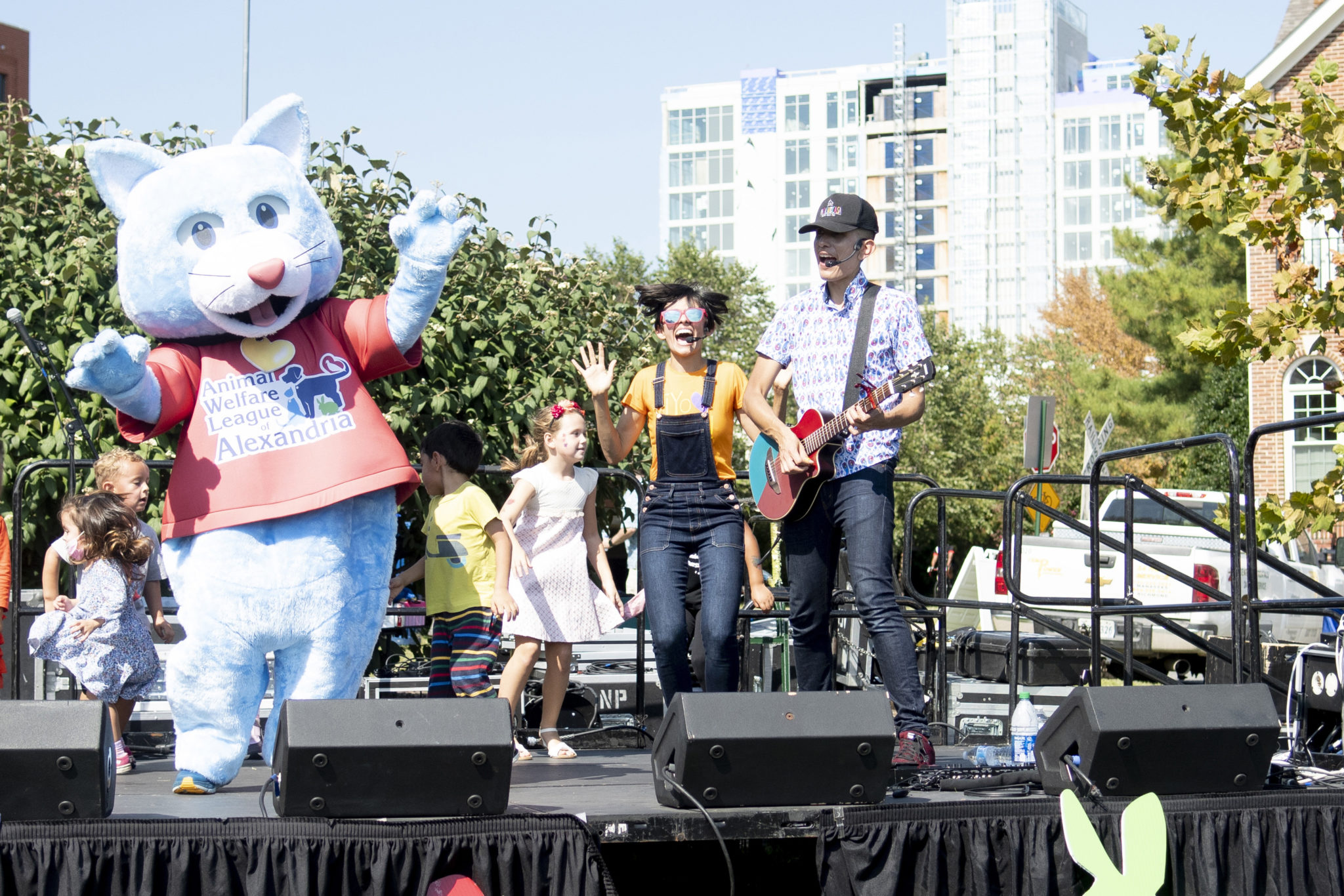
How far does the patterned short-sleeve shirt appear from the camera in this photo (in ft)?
15.1

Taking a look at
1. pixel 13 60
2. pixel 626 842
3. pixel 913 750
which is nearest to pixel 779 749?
pixel 626 842

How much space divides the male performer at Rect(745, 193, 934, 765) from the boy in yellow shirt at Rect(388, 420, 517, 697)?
4.55 feet

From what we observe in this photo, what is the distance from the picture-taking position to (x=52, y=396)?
7.56 m

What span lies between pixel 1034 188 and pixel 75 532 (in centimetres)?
8681

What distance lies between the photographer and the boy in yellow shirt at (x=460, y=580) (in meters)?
5.69

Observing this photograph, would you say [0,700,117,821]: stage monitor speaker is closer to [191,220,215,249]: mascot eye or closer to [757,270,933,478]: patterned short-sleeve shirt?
[191,220,215,249]: mascot eye

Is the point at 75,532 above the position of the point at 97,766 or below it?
above

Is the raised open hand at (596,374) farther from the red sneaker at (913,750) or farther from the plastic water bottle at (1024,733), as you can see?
the plastic water bottle at (1024,733)

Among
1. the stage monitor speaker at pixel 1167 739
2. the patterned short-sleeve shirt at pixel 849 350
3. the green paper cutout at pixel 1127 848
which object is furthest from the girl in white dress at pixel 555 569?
the green paper cutout at pixel 1127 848

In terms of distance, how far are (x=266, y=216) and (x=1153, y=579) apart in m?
8.86

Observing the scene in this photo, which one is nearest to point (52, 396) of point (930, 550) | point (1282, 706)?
point (1282, 706)

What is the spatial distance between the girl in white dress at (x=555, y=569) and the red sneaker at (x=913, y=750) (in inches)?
60.5

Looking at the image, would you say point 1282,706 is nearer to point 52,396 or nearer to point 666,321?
point 666,321

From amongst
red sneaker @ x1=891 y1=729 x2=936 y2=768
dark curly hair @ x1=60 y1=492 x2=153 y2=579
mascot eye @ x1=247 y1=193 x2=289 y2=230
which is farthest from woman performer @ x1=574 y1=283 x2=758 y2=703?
dark curly hair @ x1=60 y1=492 x2=153 y2=579
